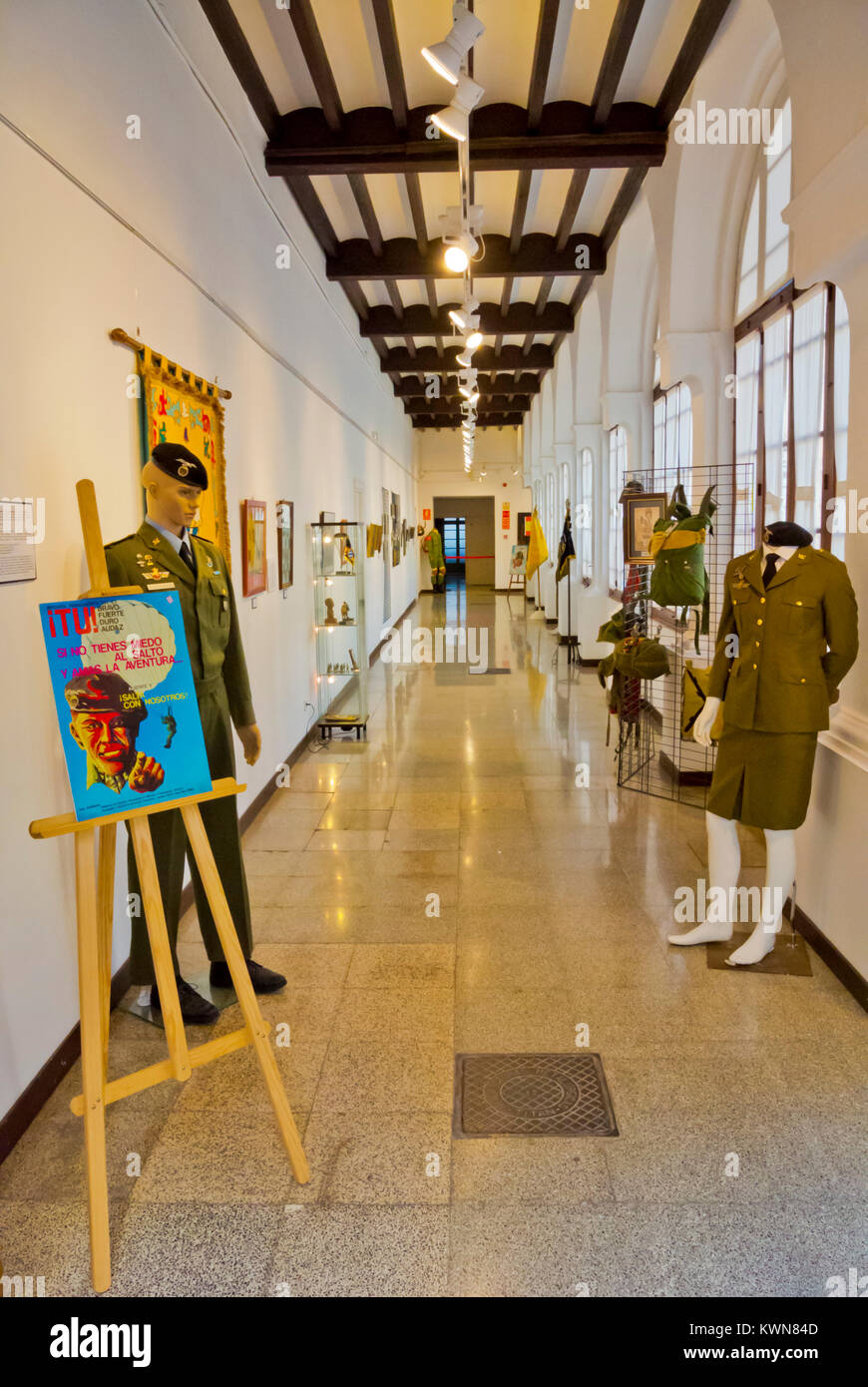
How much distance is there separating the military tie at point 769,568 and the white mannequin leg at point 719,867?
94cm

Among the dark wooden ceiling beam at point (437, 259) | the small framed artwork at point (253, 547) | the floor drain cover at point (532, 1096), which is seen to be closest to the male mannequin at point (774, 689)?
the floor drain cover at point (532, 1096)

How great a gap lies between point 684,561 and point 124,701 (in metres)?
3.71

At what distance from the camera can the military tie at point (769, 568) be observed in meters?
3.75

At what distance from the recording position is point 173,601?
256 cm

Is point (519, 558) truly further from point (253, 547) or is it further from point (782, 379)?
point (253, 547)

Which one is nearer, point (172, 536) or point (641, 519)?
point (172, 536)

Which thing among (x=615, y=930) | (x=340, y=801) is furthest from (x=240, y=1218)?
(x=340, y=801)

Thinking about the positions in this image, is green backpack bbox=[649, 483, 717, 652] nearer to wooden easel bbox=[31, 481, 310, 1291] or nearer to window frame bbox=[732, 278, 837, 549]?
window frame bbox=[732, 278, 837, 549]

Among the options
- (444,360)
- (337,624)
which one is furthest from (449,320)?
(337,624)

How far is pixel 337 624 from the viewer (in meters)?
8.23

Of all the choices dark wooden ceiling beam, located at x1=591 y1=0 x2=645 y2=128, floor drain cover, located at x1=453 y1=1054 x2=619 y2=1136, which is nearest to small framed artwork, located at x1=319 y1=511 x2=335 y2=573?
dark wooden ceiling beam, located at x1=591 y1=0 x2=645 y2=128

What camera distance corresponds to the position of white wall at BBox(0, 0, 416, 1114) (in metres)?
2.83

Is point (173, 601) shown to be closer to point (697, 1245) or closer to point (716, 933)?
point (697, 1245)

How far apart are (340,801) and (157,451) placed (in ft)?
11.7
